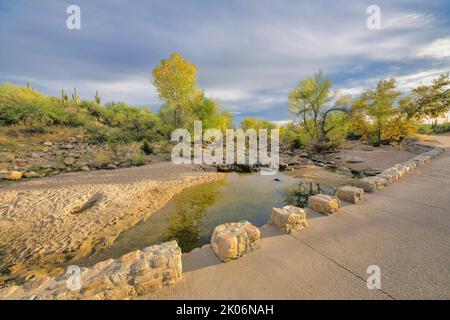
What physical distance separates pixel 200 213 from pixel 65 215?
3662 mm

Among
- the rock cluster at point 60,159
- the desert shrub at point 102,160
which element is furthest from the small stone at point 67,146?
the desert shrub at point 102,160

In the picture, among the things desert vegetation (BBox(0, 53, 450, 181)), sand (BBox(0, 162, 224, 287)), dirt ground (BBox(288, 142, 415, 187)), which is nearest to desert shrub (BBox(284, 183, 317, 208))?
dirt ground (BBox(288, 142, 415, 187))

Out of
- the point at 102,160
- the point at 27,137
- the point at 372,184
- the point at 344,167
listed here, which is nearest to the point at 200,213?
the point at 372,184

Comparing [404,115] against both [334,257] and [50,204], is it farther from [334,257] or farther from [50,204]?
[50,204]

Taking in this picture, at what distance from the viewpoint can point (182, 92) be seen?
16.9 m

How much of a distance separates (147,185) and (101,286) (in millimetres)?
5668

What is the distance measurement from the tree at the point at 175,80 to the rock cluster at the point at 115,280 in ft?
56.2

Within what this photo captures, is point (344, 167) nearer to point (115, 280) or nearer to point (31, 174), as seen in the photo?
point (115, 280)

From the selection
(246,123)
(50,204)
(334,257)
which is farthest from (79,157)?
(246,123)

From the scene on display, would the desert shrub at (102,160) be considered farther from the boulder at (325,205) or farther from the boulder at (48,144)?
the boulder at (325,205)

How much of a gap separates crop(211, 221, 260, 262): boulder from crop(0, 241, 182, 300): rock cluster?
1.86 ft

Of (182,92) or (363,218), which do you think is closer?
(363,218)

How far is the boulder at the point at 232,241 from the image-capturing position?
2283 millimetres

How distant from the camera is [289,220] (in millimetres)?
2887
